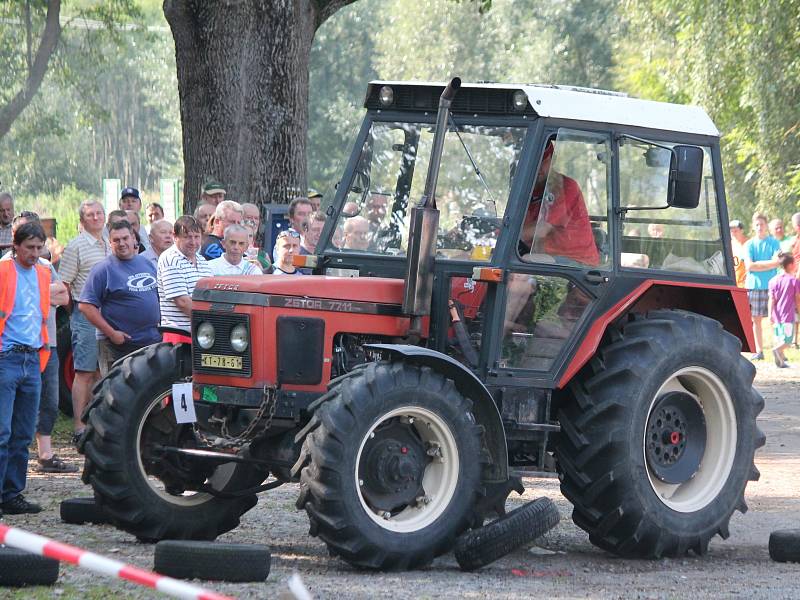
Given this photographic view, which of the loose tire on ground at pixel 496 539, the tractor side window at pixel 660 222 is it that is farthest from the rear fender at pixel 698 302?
the loose tire on ground at pixel 496 539

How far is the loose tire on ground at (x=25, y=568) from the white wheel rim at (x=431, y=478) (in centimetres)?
151

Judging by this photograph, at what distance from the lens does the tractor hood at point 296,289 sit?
745 cm

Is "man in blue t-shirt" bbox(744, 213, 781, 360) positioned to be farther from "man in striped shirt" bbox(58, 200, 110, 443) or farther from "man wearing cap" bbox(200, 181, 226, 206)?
"man in striped shirt" bbox(58, 200, 110, 443)

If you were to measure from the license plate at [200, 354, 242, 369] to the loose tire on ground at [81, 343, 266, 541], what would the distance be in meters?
0.41

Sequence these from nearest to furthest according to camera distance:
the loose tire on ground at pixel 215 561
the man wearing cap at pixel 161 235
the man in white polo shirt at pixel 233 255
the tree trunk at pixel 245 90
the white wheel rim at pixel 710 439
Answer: the loose tire on ground at pixel 215 561 → the white wheel rim at pixel 710 439 → the man in white polo shirt at pixel 233 255 → the man wearing cap at pixel 161 235 → the tree trunk at pixel 245 90

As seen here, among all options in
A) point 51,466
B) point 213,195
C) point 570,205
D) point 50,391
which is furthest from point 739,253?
point 570,205

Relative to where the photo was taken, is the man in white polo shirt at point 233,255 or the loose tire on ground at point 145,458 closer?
the loose tire on ground at point 145,458

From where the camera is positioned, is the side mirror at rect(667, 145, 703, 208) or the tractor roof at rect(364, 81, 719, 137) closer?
the side mirror at rect(667, 145, 703, 208)

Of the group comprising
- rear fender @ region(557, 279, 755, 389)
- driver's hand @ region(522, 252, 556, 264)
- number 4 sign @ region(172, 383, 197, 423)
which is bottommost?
number 4 sign @ region(172, 383, 197, 423)

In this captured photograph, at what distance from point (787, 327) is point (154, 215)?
8497 millimetres

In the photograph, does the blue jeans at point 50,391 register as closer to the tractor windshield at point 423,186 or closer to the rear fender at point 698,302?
the tractor windshield at point 423,186

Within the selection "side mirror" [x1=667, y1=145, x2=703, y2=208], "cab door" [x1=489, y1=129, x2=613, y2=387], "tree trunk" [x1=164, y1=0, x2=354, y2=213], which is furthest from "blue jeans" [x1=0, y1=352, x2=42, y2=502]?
"tree trunk" [x1=164, y1=0, x2=354, y2=213]

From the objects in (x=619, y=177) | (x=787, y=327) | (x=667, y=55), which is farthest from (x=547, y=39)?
(x=619, y=177)

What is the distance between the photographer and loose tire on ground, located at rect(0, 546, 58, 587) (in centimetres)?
657
